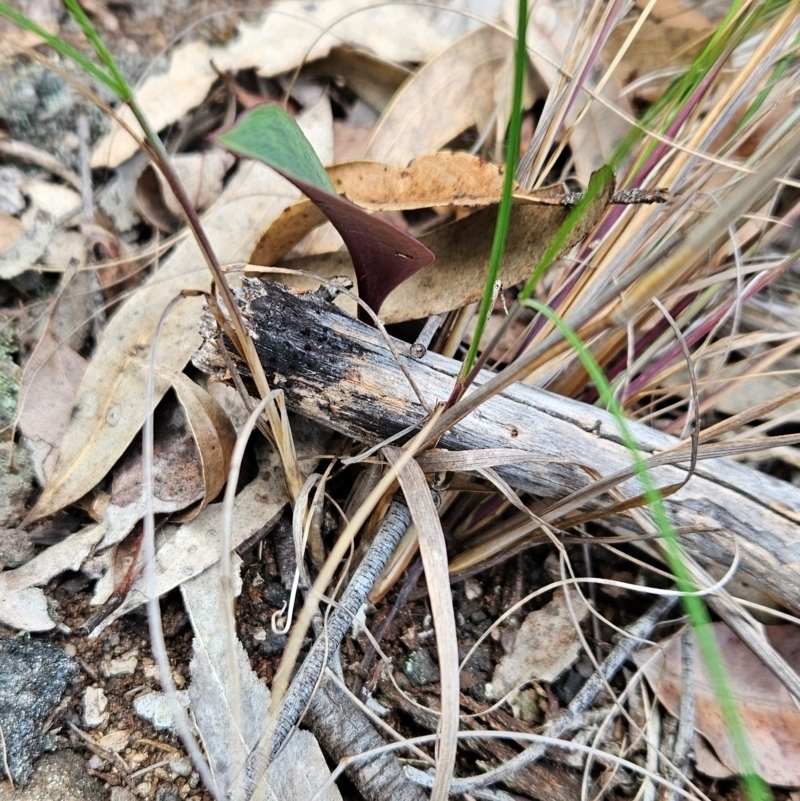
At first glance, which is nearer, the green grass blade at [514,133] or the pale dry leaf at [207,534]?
the green grass blade at [514,133]

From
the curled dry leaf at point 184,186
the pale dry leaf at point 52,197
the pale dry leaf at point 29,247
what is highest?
the curled dry leaf at point 184,186

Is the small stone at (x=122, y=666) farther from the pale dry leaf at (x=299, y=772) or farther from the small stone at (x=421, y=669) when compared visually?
the small stone at (x=421, y=669)

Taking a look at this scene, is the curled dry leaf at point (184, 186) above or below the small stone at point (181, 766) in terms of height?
above

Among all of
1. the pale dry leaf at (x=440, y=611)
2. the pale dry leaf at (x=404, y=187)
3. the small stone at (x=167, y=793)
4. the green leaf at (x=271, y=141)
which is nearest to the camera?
the green leaf at (x=271, y=141)

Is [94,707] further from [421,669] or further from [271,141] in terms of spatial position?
[271,141]

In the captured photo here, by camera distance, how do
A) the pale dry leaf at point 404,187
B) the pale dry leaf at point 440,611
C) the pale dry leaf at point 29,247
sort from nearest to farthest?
the pale dry leaf at point 440,611 → the pale dry leaf at point 404,187 → the pale dry leaf at point 29,247

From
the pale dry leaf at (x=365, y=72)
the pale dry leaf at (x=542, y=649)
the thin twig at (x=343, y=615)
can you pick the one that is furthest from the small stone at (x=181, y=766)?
the pale dry leaf at (x=365, y=72)

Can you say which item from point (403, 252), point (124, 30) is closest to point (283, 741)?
point (403, 252)

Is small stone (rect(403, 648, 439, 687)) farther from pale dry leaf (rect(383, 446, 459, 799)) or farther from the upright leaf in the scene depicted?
the upright leaf
